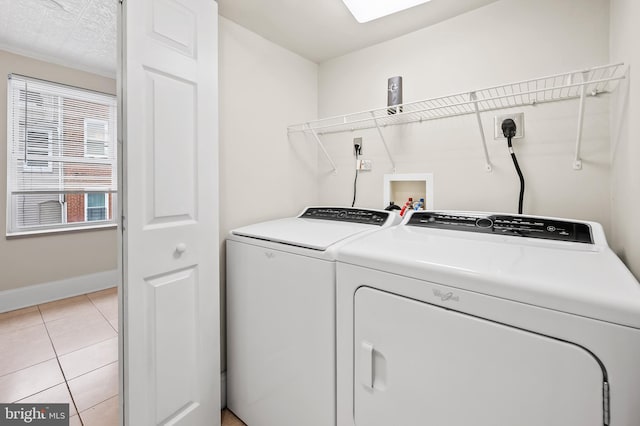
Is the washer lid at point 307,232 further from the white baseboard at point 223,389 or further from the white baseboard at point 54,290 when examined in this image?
the white baseboard at point 54,290

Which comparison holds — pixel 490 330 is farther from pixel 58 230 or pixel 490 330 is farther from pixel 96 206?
pixel 96 206

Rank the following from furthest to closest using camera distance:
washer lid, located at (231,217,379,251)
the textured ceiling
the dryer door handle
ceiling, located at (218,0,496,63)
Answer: the textured ceiling, ceiling, located at (218,0,496,63), washer lid, located at (231,217,379,251), the dryer door handle

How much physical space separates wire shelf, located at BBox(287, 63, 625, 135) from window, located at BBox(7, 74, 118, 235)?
3.01 metres

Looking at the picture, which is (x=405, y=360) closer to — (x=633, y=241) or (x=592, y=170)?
(x=633, y=241)

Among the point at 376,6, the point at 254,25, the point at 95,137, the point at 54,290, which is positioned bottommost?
the point at 54,290

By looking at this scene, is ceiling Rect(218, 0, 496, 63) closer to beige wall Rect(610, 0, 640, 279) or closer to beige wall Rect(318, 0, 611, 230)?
beige wall Rect(318, 0, 611, 230)

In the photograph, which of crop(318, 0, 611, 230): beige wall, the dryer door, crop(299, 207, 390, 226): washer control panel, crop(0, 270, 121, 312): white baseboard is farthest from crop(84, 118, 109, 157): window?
the dryer door

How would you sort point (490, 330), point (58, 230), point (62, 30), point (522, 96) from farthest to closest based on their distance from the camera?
point (58, 230)
point (62, 30)
point (522, 96)
point (490, 330)

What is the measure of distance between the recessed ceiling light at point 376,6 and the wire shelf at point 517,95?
0.48 metres

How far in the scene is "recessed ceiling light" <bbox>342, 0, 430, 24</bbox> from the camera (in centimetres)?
141

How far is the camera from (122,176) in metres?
1.13

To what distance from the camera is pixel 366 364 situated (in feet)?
3.35

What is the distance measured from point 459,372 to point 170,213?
1.28 meters

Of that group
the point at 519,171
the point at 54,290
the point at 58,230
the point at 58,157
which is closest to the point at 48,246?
the point at 58,230
